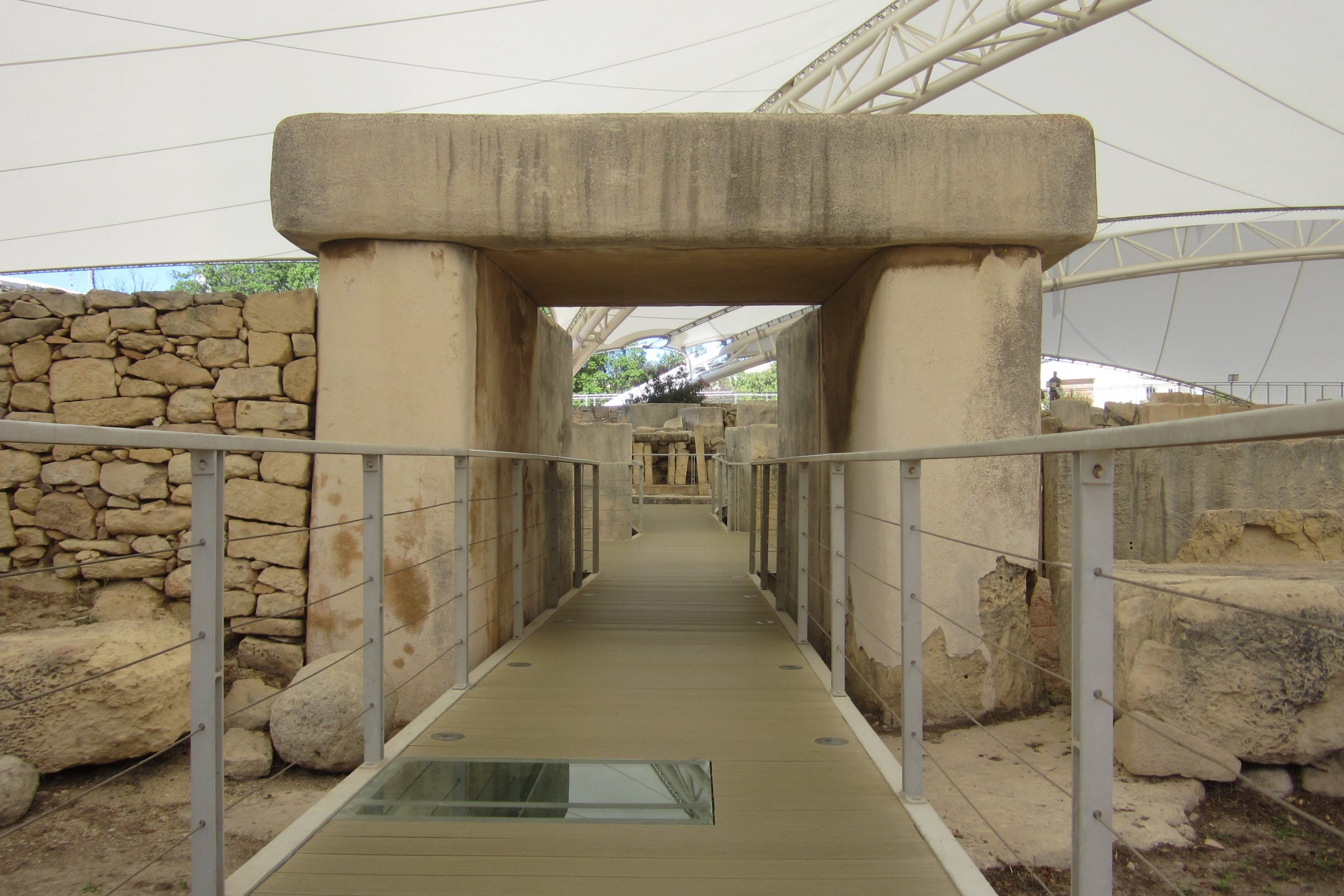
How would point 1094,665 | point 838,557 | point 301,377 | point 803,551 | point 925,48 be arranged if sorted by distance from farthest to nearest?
point 925,48, point 301,377, point 803,551, point 838,557, point 1094,665

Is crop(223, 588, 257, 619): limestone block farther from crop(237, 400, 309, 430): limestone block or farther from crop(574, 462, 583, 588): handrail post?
crop(574, 462, 583, 588): handrail post

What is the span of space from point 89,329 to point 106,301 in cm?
20

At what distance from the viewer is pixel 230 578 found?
532cm

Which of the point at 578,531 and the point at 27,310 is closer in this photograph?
the point at 27,310

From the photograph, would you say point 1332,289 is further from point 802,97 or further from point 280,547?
point 280,547

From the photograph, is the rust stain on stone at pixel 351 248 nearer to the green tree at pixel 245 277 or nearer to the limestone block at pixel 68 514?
the limestone block at pixel 68 514

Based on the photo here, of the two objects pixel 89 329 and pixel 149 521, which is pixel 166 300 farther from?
pixel 149 521

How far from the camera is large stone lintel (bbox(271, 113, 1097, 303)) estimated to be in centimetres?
494

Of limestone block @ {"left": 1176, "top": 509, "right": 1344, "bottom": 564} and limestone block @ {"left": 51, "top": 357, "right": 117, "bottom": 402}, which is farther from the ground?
limestone block @ {"left": 51, "top": 357, "right": 117, "bottom": 402}

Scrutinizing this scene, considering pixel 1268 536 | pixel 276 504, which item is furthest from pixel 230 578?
pixel 1268 536

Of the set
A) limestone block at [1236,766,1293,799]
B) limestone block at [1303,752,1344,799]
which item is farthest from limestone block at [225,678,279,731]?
limestone block at [1303,752,1344,799]

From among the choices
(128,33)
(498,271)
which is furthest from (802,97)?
(498,271)

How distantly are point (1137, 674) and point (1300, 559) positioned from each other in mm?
2387

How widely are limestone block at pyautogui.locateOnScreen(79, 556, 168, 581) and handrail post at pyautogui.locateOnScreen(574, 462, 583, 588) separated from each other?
3.17m
